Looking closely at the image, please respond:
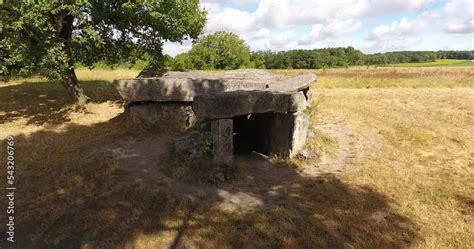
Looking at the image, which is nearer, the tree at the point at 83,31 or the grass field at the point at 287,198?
the grass field at the point at 287,198

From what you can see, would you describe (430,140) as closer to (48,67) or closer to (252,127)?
(252,127)

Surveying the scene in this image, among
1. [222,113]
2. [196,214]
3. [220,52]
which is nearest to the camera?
[196,214]

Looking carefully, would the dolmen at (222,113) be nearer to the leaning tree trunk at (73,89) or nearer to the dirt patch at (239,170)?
the dirt patch at (239,170)

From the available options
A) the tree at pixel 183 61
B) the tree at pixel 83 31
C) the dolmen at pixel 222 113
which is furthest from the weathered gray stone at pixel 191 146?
the tree at pixel 183 61

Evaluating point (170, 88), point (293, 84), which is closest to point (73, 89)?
point (170, 88)

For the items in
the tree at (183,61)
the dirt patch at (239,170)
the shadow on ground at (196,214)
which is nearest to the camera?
Answer: the shadow on ground at (196,214)

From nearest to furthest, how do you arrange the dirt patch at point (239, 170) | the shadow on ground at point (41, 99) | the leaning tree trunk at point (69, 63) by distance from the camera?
the dirt patch at point (239, 170)
the leaning tree trunk at point (69, 63)
the shadow on ground at point (41, 99)

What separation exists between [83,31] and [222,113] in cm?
932

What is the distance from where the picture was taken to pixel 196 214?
7.21 meters

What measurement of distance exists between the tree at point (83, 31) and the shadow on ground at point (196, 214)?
4.99 meters

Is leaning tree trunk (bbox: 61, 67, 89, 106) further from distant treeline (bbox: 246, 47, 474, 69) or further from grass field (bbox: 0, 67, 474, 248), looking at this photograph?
distant treeline (bbox: 246, 47, 474, 69)

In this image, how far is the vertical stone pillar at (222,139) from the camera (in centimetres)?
874

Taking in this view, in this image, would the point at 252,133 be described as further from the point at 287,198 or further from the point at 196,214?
the point at 196,214

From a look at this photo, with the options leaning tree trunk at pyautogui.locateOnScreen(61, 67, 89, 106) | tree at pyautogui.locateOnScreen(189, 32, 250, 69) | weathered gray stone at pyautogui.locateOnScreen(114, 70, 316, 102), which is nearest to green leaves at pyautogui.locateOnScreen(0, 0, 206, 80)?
leaning tree trunk at pyautogui.locateOnScreen(61, 67, 89, 106)
